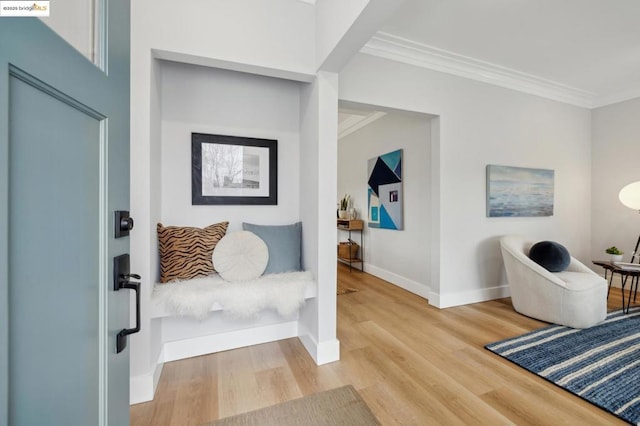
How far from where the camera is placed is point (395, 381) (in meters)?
1.91

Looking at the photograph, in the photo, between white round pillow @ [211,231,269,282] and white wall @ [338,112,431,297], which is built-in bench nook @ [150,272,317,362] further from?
white wall @ [338,112,431,297]

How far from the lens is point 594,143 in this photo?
4.31 m

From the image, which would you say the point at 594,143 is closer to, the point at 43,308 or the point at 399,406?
the point at 399,406

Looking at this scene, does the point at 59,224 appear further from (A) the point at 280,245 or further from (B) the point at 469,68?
(B) the point at 469,68

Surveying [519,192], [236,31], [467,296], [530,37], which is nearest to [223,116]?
[236,31]

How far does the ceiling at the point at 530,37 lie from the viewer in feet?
7.86

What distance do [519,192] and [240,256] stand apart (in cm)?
370

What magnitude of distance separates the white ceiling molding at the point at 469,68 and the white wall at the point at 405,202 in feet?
2.00

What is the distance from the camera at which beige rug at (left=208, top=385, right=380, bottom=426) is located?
1541 millimetres

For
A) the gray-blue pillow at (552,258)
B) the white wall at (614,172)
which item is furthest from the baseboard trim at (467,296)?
the white wall at (614,172)

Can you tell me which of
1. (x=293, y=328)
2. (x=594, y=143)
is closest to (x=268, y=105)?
(x=293, y=328)

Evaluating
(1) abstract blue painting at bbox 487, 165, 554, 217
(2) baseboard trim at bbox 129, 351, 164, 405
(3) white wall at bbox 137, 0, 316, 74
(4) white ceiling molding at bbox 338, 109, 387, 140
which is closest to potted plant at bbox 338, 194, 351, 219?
(4) white ceiling molding at bbox 338, 109, 387, 140

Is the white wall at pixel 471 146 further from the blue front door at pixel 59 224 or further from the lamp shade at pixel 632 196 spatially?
the blue front door at pixel 59 224

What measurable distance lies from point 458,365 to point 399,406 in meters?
0.71
